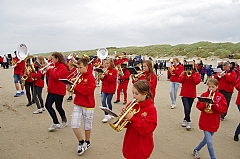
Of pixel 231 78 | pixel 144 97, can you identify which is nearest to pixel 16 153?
pixel 144 97

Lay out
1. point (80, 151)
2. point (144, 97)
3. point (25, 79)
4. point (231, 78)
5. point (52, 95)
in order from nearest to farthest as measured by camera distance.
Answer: point (144, 97) → point (80, 151) → point (52, 95) → point (231, 78) → point (25, 79)

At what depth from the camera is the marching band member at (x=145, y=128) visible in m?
2.78

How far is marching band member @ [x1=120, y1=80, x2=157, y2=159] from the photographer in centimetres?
278

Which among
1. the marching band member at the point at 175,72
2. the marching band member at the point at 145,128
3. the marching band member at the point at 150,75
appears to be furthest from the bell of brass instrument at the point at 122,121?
the marching band member at the point at 175,72

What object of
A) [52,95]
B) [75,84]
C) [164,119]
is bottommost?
[164,119]

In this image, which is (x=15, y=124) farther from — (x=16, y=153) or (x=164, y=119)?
(x=164, y=119)

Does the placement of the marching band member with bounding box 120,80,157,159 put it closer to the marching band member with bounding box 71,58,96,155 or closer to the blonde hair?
the blonde hair

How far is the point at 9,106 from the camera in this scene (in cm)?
850

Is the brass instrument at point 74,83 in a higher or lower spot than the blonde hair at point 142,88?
lower

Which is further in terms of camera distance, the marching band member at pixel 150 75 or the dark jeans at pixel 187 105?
the dark jeans at pixel 187 105

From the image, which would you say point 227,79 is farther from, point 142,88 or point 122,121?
point 122,121

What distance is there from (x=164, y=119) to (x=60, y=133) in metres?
3.48

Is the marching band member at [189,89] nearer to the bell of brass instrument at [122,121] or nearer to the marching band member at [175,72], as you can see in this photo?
the marching band member at [175,72]

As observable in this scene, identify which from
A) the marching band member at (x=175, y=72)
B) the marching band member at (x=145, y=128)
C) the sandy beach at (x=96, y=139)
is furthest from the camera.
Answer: the marching band member at (x=175, y=72)
